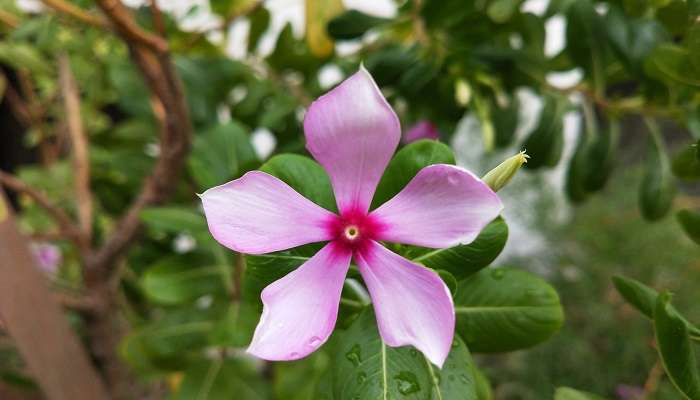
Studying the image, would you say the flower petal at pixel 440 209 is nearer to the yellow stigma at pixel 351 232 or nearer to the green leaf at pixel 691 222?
the yellow stigma at pixel 351 232

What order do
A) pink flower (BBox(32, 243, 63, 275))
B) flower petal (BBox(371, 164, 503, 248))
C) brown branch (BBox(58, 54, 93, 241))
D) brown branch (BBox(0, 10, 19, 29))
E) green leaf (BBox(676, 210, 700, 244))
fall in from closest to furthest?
flower petal (BBox(371, 164, 503, 248))
green leaf (BBox(676, 210, 700, 244))
brown branch (BBox(0, 10, 19, 29))
brown branch (BBox(58, 54, 93, 241))
pink flower (BBox(32, 243, 63, 275))

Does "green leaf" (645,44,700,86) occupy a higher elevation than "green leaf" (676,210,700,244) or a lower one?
higher

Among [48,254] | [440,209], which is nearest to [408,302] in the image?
[440,209]

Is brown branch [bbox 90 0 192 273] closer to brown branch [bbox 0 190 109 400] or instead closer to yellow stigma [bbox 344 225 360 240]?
brown branch [bbox 0 190 109 400]

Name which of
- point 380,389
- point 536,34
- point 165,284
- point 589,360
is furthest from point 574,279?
point 380,389

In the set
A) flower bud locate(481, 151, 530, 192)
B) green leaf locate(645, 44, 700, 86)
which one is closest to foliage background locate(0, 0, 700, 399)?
green leaf locate(645, 44, 700, 86)

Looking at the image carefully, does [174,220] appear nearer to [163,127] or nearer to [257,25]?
[163,127]
